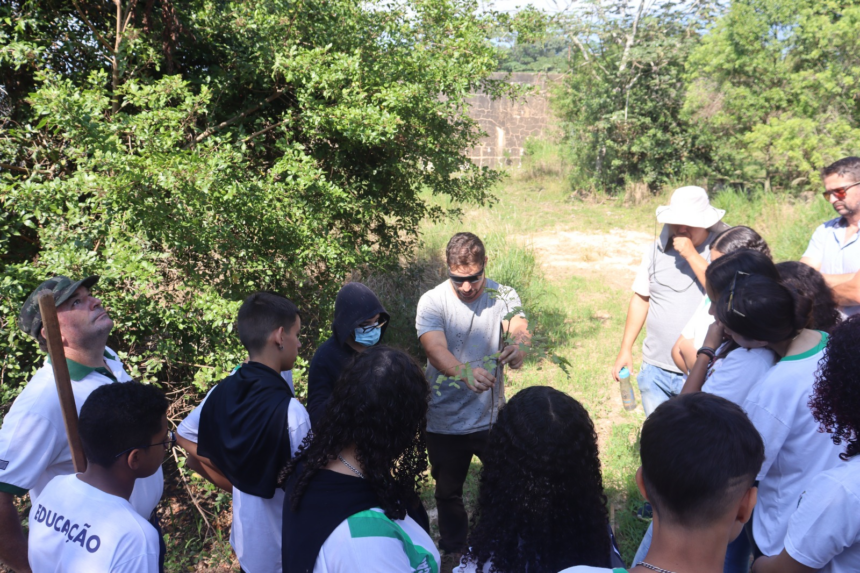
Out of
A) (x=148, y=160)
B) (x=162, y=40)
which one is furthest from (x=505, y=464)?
(x=162, y=40)

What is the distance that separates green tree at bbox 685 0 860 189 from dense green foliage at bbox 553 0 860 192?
2cm

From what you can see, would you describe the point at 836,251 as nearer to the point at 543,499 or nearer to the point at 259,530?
the point at 543,499

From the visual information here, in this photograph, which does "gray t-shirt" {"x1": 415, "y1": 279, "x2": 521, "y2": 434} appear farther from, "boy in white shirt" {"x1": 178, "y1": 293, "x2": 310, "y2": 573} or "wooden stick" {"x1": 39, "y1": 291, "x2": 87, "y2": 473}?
"wooden stick" {"x1": 39, "y1": 291, "x2": 87, "y2": 473}

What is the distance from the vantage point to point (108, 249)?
3631 mm

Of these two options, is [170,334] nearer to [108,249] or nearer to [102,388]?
[108,249]

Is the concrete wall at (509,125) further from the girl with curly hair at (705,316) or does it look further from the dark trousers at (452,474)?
the dark trousers at (452,474)

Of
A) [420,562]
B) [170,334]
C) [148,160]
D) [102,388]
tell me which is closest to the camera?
[420,562]

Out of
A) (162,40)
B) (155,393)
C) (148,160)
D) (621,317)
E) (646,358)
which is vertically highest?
(162,40)

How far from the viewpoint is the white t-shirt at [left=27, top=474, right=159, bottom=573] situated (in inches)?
72.5

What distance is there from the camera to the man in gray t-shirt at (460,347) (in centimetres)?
330

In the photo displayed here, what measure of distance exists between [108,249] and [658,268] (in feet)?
10.9

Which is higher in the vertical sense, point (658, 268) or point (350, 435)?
point (350, 435)

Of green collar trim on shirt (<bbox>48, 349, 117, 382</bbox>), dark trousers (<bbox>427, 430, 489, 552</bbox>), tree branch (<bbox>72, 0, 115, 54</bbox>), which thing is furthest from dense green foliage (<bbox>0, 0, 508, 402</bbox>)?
dark trousers (<bbox>427, 430, 489, 552</bbox>)

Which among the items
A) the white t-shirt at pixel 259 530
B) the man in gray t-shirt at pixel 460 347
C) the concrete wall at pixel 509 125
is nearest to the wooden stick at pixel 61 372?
the white t-shirt at pixel 259 530
